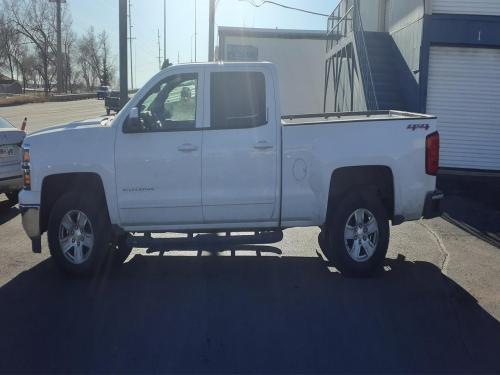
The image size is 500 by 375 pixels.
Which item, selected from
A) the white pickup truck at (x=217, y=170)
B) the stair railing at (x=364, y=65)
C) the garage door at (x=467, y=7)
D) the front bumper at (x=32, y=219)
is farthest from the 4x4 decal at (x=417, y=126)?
the garage door at (x=467, y=7)

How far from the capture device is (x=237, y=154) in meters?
6.30

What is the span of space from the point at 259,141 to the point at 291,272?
5.16 feet

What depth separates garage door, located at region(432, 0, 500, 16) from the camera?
1402 centimetres

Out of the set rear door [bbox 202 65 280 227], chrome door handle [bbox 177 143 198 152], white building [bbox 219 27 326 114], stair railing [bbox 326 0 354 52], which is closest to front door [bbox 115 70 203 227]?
chrome door handle [bbox 177 143 198 152]

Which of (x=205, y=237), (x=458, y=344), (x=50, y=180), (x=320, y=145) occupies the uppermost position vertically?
(x=320, y=145)

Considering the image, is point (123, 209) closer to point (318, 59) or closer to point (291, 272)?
point (291, 272)

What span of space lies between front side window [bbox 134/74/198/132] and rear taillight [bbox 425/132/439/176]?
258 cm

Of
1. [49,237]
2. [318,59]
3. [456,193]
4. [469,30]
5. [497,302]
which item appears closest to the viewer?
[497,302]

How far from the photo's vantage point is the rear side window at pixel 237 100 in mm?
6391

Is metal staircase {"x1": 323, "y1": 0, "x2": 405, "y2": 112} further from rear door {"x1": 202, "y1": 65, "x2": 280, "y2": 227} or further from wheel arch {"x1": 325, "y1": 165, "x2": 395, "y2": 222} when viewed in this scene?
rear door {"x1": 202, "y1": 65, "x2": 280, "y2": 227}

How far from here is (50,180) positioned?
6430 mm

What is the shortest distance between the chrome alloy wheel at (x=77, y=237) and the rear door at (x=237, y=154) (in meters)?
1.32

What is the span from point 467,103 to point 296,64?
1624 centimetres

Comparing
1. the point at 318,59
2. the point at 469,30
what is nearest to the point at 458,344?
the point at 469,30
